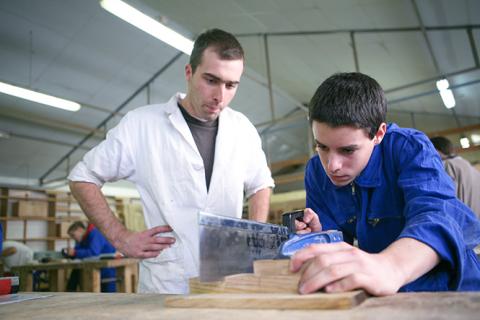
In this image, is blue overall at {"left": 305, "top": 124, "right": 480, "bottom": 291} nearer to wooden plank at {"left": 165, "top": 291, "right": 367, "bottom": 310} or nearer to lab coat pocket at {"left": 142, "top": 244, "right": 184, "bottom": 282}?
wooden plank at {"left": 165, "top": 291, "right": 367, "bottom": 310}

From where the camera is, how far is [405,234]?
2.75 ft

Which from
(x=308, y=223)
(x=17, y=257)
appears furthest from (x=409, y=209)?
(x=17, y=257)

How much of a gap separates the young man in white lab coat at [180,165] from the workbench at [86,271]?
2.51 m

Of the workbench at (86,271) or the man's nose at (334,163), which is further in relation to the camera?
the workbench at (86,271)

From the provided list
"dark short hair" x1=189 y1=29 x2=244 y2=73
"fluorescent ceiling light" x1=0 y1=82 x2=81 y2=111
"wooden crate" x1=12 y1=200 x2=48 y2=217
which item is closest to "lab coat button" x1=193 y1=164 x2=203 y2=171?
"dark short hair" x1=189 y1=29 x2=244 y2=73

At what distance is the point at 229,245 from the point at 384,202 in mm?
543

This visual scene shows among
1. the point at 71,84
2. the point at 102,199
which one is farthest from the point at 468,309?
the point at 71,84

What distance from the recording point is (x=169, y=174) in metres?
1.75

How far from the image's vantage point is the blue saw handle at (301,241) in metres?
0.94

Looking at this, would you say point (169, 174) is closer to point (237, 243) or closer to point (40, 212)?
point (237, 243)

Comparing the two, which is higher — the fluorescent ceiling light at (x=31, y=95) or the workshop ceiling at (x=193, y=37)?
the workshop ceiling at (x=193, y=37)

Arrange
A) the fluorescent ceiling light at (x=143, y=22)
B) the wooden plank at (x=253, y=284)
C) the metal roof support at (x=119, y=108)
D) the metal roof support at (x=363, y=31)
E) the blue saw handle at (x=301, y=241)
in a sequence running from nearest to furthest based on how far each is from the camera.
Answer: the wooden plank at (x=253, y=284)
the blue saw handle at (x=301, y=241)
the fluorescent ceiling light at (x=143, y=22)
the metal roof support at (x=363, y=31)
the metal roof support at (x=119, y=108)

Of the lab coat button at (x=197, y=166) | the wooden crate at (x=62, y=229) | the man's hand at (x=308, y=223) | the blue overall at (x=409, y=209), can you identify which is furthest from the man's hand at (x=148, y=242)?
the wooden crate at (x=62, y=229)

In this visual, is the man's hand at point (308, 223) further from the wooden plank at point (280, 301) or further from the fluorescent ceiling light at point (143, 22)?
the fluorescent ceiling light at point (143, 22)
